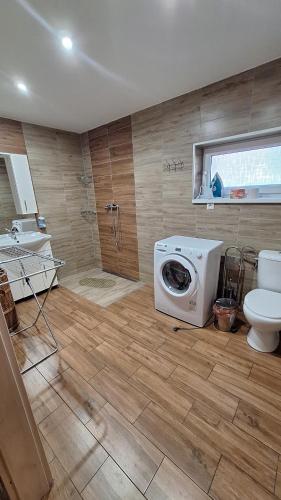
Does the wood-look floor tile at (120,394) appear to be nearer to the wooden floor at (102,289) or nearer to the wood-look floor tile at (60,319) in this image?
the wood-look floor tile at (60,319)

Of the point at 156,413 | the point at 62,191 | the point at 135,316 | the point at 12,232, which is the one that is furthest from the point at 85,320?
the point at 62,191

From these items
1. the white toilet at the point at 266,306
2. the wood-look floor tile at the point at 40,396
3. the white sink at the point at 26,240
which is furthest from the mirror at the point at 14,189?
the white toilet at the point at 266,306

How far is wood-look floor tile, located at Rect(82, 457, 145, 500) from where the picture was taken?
96cm

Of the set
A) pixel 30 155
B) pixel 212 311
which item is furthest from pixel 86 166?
pixel 212 311

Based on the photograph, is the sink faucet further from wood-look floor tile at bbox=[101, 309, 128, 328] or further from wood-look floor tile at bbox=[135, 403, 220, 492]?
wood-look floor tile at bbox=[135, 403, 220, 492]

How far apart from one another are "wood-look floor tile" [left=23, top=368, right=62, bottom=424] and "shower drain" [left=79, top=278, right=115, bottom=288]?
5.31 ft

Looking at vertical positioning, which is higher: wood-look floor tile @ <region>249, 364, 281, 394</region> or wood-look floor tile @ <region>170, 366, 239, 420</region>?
wood-look floor tile @ <region>249, 364, 281, 394</region>

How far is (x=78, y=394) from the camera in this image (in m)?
1.46

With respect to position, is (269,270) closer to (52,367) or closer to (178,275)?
(178,275)

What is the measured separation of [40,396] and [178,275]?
1566mm

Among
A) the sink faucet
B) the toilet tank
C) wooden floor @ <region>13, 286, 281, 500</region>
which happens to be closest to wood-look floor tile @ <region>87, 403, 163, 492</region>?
wooden floor @ <region>13, 286, 281, 500</region>

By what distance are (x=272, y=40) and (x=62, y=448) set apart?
2.93m

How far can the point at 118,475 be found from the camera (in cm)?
103

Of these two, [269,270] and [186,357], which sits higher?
[269,270]
